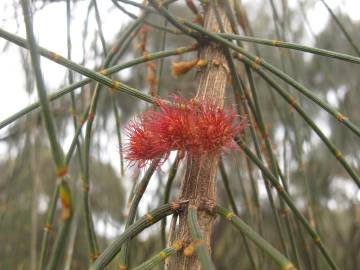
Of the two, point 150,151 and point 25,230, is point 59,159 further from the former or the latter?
point 25,230

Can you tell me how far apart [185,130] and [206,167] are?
83mm

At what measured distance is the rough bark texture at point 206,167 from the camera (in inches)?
28.4

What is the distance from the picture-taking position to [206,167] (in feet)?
2.59

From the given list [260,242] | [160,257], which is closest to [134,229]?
[160,257]

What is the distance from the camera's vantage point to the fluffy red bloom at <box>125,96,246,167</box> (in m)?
0.74

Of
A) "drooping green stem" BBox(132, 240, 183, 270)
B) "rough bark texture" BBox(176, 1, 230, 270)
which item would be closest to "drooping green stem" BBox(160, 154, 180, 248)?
"rough bark texture" BBox(176, 1, 230, 270)

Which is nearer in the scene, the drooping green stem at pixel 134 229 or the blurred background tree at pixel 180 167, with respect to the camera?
the drooping green stem at pixel 134 229

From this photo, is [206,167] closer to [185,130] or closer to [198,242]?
[185,130]

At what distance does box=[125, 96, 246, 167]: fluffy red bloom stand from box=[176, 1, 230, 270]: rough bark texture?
3 centimetres

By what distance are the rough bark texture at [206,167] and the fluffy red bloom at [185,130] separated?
0.10 feet

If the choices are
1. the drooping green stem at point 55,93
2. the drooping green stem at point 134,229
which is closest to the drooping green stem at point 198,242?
the drooping green stem at point 134,229

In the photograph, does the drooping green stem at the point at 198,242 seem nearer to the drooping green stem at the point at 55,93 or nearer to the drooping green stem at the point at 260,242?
the drooping green stem at the point at 260,242

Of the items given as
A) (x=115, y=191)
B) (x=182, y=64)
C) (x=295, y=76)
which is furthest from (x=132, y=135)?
(x=115, y=191)

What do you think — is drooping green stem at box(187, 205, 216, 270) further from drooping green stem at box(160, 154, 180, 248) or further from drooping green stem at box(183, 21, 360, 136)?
drooping green stem at box(183, 21, 360, 136)
